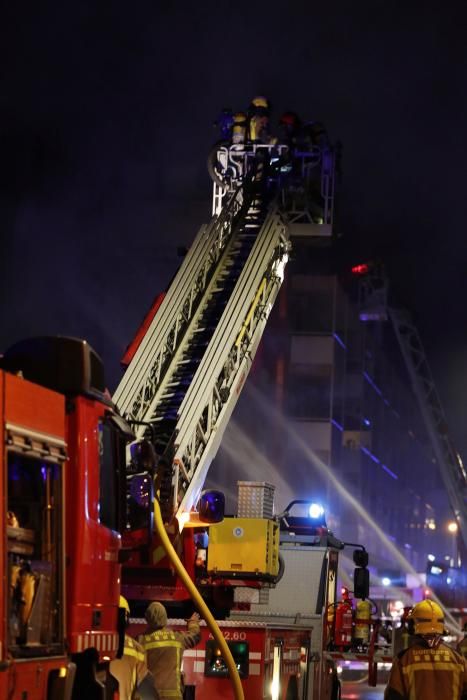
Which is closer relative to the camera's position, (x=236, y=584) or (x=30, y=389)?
(x=30, y=389)

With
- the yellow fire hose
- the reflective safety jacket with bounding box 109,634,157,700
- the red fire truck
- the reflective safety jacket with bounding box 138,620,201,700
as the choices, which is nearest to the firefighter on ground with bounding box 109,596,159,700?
the reflective safety jacket with bounding box 109,634,157,700

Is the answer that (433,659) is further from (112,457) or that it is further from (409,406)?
(409,406)

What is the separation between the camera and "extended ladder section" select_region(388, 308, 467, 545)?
5062cm

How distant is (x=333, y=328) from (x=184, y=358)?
126 ft

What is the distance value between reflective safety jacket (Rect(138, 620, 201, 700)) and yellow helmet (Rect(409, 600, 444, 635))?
2820 millimetres

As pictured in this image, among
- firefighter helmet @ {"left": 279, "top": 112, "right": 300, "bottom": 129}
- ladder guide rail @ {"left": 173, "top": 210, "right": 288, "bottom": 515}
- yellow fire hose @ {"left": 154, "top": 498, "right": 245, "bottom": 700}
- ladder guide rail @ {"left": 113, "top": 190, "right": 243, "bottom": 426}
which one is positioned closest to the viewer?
yellow fire hose @ {"left": 154, "top": 498, "right": 245, "bottom": 700}

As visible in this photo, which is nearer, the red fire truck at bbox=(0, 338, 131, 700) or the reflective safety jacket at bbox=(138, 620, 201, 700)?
the red fire truck at bbox=(0, 338, 131, 700)

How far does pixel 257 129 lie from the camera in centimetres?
1878

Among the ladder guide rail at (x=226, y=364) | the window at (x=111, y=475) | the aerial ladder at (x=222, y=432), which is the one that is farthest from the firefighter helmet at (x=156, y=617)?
the ladder guide rail at (x=226, y=364)

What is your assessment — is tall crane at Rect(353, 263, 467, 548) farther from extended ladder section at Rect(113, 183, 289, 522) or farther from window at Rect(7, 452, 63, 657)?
window at Rect(7, 452, 63, 657)

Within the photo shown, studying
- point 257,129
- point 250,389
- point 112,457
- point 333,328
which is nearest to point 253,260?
point 257,129

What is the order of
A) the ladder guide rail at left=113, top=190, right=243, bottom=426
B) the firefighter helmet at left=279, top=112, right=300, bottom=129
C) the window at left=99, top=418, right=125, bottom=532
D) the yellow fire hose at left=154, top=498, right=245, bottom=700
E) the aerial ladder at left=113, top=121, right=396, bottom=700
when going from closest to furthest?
the window at left=99, top=418, right=125, bottom=532
the yellow fire hose at left=154, top=498, right=245, bottom=700
the aerial ladder at left=113, top=121, right=396, bottom=700
the ladder guide rail at left=113, top=190, right=243, bottom=426
the firefighter helmet at left=279, top=112, right=300, bottom=129

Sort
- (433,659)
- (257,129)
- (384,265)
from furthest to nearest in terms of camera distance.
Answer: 1. (384,265)
2. (257,129)
3. (433,659)

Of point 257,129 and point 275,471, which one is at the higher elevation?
point 257,129
